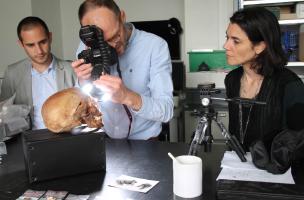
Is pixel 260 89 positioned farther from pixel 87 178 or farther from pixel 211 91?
pixel 87 178

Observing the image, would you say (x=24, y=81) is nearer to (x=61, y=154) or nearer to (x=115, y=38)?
(x=115, y=38)

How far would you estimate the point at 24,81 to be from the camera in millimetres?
2383

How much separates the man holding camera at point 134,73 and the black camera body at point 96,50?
0.05m

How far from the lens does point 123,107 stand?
5.43 feet

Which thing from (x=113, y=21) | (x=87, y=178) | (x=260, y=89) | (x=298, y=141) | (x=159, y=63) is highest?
(x=113, y=21)

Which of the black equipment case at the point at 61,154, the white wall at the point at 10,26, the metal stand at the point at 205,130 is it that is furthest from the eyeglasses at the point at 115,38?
the white wall at the point at 10,26

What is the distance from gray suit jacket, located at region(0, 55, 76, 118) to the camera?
2373mm

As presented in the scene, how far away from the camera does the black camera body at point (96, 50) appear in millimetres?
1232

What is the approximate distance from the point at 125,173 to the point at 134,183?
102 millimetres

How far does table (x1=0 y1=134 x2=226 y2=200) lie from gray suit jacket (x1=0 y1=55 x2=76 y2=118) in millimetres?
883

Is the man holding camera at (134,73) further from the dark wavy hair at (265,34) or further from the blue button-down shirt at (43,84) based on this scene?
the blue button-down shirt at (43,84)

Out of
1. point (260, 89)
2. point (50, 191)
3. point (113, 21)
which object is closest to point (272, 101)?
point (260, 89)

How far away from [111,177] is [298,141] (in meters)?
0.67

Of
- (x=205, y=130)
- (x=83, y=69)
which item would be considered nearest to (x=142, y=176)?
(x=205, y=130)
